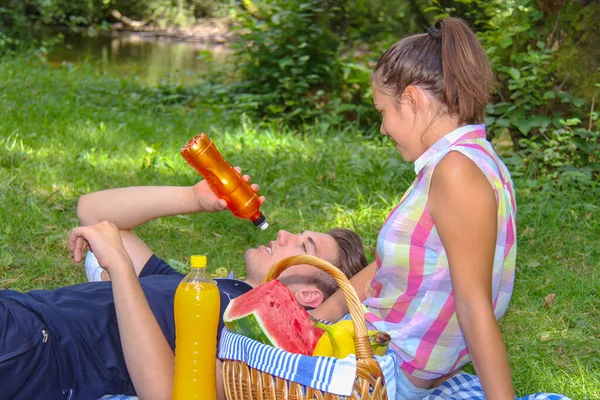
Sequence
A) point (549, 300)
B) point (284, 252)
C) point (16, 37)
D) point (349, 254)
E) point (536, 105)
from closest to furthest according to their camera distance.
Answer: point (284, 252) → point (349, 254) → point (549, 300) → point (536, 105) → point (16, 37)

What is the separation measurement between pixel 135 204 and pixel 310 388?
128cm

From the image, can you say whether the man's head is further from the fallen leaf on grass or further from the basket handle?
the fallen leaf on grass

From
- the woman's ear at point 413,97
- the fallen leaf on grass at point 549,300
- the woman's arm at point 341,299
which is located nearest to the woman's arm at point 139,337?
the woman's arm at point 341,299

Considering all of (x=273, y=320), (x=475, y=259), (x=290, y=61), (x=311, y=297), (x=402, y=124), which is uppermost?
(x=402, y=124)

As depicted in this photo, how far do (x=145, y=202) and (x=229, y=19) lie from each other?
17.9m

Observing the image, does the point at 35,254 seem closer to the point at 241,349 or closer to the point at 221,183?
the point at 221,183

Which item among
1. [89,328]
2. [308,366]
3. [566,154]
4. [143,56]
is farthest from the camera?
[143,56]

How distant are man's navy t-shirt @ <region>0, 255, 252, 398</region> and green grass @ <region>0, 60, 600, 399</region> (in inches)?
44.3

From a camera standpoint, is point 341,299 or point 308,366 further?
point 341,299

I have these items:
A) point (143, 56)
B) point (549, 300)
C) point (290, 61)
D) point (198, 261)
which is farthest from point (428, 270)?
point (143, 56)

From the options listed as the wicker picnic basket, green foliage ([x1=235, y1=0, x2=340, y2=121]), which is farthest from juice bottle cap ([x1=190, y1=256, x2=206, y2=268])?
green foliage ([x1=235, y1=0, x2=340, y2=121])

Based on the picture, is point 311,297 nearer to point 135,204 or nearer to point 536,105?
point 135,204

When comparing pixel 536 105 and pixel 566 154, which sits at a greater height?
pixel 536 105

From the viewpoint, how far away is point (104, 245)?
2523 mm
